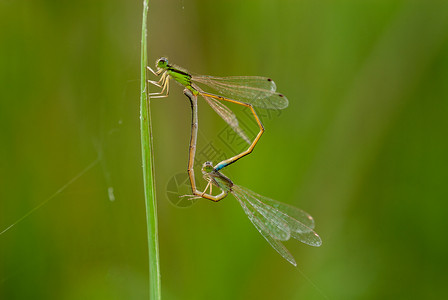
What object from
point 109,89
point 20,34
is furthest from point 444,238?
point 20,34

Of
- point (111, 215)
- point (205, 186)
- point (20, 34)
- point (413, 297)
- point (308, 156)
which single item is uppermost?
point (20, 34)

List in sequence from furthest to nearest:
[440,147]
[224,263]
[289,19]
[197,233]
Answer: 1. [289,19]
2. [440,147]
3. [197,233]
4. [224,263]

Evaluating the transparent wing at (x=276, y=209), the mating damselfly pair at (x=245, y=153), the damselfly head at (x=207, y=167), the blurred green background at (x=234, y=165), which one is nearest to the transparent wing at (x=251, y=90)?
the mating damselfly pair at (x=245, y=153)

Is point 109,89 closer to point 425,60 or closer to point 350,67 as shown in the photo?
point 350,67

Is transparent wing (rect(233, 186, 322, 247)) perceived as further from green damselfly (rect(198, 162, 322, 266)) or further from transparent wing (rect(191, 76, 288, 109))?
transparent wing (rect(191, 76, 288, 109))

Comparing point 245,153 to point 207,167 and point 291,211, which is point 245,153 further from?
point 291,211

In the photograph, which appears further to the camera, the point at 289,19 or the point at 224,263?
the point at 289,19
